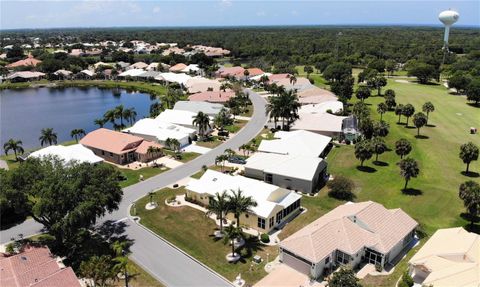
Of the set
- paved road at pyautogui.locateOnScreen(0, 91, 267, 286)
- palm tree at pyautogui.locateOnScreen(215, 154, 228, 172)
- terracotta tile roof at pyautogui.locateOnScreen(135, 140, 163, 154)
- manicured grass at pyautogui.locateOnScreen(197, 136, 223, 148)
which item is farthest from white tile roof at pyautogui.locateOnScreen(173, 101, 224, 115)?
paved road at pyautogui.locateOnScreen(0, 91, 267, 286)

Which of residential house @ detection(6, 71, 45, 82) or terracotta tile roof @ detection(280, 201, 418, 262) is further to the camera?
residential house @ detection(6, 71, 45, 82)

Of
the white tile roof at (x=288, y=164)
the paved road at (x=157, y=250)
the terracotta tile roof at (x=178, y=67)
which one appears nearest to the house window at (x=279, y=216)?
the white tile roof at (x=288, y=164)

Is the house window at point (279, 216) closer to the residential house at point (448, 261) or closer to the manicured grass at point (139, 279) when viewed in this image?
the residential house at point (448, 261)

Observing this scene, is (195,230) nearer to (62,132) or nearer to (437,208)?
(437,208)

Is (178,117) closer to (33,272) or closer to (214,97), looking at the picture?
(214,97)

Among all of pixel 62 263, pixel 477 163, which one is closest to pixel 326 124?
pixel 477 163

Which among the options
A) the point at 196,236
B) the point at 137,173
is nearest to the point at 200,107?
the point at 137,173

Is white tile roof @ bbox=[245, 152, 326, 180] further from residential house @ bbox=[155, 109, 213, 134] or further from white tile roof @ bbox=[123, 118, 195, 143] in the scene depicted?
residential house @ bbox=[155, 109, 213, 134]
